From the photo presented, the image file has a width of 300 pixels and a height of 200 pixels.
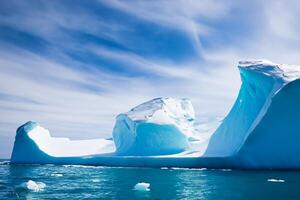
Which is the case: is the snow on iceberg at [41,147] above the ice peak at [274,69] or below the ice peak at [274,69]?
below

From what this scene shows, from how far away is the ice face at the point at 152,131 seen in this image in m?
36.4

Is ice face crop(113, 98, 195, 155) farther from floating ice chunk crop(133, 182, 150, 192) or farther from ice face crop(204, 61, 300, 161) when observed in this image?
floating ice chunk crop(133, 182, 150, 192)

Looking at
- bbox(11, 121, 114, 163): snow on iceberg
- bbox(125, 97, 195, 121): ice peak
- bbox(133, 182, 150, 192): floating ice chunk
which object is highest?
bbox(125, 97, 195, 121): ice peak

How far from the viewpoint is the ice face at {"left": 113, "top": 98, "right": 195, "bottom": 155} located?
3638 centimetres

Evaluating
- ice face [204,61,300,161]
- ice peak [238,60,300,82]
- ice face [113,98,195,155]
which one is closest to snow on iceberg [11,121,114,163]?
ice face [113,98,195,155]

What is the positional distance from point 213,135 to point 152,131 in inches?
239

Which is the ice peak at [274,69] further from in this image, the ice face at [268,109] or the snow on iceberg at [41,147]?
the snow on iceberg at [41,147]

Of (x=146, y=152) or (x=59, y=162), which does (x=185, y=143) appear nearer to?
(x=146, y=152)

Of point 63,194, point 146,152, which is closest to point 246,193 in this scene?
point 63,194

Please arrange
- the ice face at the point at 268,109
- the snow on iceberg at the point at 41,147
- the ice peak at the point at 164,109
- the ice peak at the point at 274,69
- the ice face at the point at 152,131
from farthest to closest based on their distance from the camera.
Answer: the snow on iceberg at the point at 41,147
the ice peak at the point at 164,109
the ice face at the point at 152,131
the ice peak at the point at 274,69
the ice face at the point at 268,109

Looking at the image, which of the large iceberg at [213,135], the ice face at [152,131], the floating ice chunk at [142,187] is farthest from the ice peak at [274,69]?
the floating ice chunk at [142,187]

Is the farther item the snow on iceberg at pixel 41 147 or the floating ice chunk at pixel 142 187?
the snow on iceberg at pixel 41 147

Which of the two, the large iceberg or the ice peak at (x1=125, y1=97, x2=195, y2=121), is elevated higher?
the ice peak at (x1=125, y1=97, x2=195, y2=121)

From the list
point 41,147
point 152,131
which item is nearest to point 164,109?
point 152,131
